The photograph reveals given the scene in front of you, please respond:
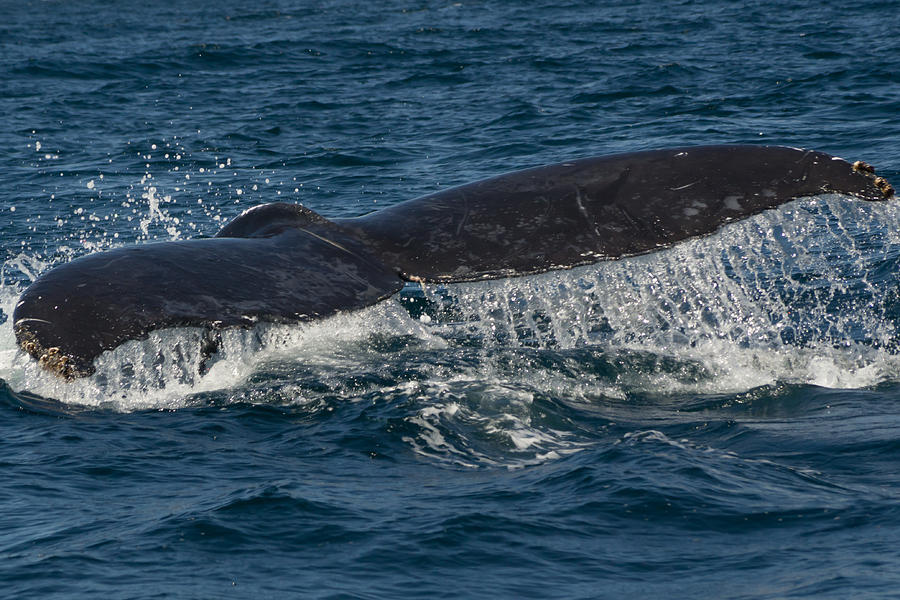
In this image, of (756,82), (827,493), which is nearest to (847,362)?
(827,493)

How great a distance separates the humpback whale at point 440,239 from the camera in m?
5.51

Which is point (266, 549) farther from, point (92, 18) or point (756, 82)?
point (92, 18)

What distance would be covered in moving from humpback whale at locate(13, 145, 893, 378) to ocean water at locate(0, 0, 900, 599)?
17 centimetres

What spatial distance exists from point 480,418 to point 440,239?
1.38 meters

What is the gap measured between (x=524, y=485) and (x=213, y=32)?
28.5 meters

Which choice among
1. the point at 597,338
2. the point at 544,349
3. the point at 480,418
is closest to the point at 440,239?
the point at 480,418

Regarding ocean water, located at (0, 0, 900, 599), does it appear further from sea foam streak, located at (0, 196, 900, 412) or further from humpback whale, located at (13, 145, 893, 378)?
humpback whale, located at (13, 145, 893, 378)

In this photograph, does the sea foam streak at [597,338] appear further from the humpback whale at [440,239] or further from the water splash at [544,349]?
the humpback whale at [440,239]

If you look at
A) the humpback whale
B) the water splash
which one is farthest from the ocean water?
the humpback whale

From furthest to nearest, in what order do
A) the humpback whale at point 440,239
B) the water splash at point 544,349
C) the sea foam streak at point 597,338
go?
the sea foam streak at point 597,338 → the water splash at point 544,349 → the humpback whale at point 440,239

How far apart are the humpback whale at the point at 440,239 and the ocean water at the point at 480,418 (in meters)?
0.17

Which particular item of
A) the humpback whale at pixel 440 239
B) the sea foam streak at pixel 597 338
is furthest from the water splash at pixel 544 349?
the humpback whale at pixel 440 239

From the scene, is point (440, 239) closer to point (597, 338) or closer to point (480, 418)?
point (480, 418)

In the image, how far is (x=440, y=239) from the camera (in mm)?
6430
